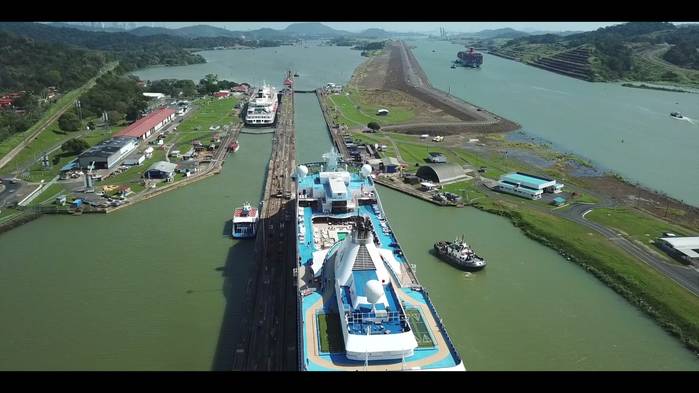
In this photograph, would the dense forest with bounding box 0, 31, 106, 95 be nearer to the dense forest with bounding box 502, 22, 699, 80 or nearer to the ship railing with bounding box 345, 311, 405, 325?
the ship railing with bounding box 345, 311, 405, 325

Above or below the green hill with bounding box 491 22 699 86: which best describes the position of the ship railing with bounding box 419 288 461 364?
below

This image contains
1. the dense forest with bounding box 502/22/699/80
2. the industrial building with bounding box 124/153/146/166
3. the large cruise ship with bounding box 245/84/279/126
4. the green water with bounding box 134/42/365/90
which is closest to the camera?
the industrial building with bounding box 124/153/146/166

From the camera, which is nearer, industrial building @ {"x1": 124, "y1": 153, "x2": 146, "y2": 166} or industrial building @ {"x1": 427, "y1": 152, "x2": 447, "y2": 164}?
industrial building @ {"x1": 124, "y1": 153, "x2": 146, "y2": 166}

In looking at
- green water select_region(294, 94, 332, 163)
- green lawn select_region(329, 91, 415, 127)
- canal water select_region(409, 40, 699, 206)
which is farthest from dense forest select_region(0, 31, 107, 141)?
canal water select_region(409, 40, 699, 206)

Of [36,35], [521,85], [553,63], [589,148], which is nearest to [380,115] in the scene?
[589,148]

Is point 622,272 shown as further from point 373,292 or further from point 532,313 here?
point 373,292

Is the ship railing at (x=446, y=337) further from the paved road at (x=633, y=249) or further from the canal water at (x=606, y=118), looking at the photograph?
the canal water at (x=606, y=118)

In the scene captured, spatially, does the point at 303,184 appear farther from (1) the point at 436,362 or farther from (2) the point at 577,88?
(2) the point at 577,88
